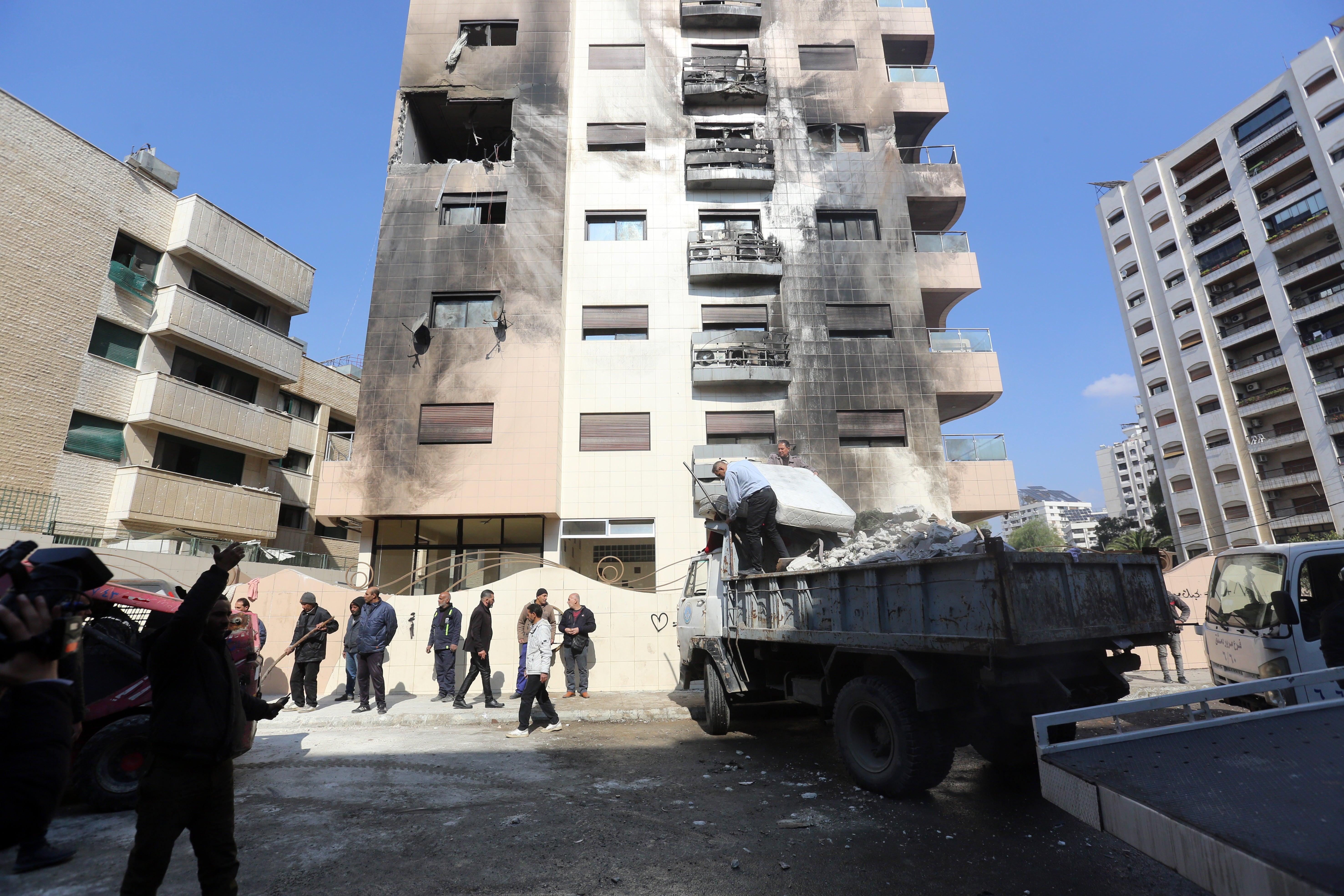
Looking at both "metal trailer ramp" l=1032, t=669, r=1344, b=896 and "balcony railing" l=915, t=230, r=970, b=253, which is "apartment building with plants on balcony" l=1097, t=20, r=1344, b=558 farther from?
"metal trailer ramp" l=1032, t=669, r=1344, b=896

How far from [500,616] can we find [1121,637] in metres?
10.8

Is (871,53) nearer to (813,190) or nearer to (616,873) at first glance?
(813,190)

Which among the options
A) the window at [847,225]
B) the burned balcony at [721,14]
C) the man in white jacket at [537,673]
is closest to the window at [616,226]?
the window at [847,225]

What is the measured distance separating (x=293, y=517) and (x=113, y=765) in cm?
2223

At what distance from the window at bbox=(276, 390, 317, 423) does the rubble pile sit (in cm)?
2394

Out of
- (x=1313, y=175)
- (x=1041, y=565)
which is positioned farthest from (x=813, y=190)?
(x=1313, y=175)

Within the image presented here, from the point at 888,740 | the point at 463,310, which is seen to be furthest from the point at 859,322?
the point at 888,740

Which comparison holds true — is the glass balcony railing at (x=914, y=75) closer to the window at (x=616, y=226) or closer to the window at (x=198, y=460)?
the window at (x=616, y=226)

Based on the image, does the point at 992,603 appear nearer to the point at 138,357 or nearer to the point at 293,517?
the point at 138,357

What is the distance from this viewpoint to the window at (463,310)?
19688 millimetres

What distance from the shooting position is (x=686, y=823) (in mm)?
4742

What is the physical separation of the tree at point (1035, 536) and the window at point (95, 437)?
7538cm

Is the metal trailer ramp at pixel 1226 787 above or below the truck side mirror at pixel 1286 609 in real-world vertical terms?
below

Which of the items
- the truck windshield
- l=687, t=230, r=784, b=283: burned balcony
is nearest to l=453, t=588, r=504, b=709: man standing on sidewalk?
the truck windshield
